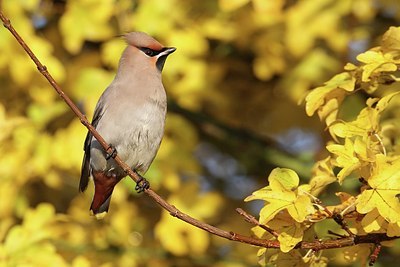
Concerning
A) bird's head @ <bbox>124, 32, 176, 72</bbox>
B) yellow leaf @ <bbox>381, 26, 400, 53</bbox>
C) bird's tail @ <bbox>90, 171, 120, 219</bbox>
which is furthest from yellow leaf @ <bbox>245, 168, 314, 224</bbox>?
bird's head @ <bbox>124, 32, 176, 72</bbox>

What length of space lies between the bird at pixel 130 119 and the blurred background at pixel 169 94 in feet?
1.08

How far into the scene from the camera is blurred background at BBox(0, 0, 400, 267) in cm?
420

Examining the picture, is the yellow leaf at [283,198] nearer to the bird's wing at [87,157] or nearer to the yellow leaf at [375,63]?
the yellow leaf at [375,63]

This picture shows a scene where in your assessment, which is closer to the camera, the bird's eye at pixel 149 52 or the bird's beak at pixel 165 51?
the bird's beak at pixel 165 51

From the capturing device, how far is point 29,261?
326 centimetres

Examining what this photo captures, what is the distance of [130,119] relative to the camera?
11.7 ft

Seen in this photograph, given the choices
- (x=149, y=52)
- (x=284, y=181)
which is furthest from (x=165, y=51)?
(x=284, y=181)

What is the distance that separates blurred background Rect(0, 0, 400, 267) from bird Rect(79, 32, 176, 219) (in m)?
0.33

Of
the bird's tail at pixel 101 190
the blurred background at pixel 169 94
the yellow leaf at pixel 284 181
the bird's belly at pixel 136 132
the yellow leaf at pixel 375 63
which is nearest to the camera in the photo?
the yellow leaf at pixel 284 181

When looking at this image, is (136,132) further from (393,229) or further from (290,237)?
(393,229)

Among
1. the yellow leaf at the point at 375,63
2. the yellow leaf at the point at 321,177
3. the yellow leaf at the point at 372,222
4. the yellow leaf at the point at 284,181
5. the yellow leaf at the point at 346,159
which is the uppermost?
the yellow leaf at the point at 375,63

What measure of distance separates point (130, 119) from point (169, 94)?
3.26ft

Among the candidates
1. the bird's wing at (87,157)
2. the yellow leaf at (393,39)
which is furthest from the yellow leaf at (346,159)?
the bird's wing at (87,157)

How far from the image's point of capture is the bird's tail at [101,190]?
145 inches
